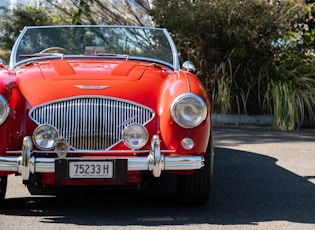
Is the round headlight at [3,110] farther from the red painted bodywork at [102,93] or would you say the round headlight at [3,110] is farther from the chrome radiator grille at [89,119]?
the chrome radiator grille at [89,119]

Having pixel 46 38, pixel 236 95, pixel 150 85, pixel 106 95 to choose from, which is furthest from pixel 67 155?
pixel 236 95

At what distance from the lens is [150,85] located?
517 centimetres

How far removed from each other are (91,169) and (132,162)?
11.4 inches

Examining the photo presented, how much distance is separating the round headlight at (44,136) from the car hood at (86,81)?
0.20 metres

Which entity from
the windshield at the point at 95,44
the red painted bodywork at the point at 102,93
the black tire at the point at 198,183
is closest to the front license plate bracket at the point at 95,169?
the red painted bodywork at the point at 102,93

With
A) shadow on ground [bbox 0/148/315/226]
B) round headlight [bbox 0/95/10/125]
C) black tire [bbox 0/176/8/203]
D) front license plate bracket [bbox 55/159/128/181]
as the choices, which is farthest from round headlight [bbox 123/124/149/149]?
black tire [bbox 0/176/8/203]

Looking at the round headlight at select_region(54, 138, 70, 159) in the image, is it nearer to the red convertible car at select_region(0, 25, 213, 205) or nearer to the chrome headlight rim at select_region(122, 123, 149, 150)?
the red convertible car at select_region(0, 25, 213, 205)

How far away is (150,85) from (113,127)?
474 mm

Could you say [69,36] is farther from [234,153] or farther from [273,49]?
[273,49]

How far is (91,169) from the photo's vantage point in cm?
475

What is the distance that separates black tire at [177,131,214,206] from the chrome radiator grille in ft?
1.85

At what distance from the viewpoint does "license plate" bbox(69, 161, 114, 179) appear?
187 inches

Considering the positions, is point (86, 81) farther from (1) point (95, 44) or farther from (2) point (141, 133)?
(1) point (95, 44)

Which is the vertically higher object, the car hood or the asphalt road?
the car hood
